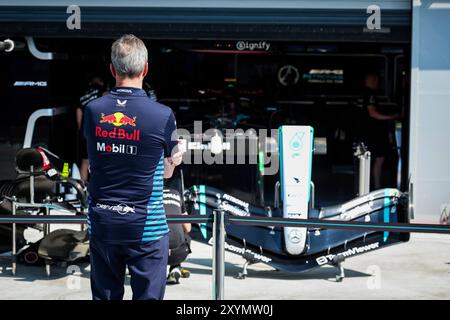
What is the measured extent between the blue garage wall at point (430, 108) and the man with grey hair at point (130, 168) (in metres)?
6.46

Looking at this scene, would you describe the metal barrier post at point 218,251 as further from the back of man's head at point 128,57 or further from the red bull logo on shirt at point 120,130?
the back of man's head at point 128,57

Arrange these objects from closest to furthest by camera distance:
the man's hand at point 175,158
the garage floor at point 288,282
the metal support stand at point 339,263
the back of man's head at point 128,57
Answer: the back of man's head at point 128,57
the man's hand at point 175,158
the garage floor at point 288,282
the metal support stand at point 339,263

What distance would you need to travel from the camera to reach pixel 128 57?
13.8 ft

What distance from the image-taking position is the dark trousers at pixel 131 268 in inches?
169

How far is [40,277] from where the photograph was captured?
7699mm

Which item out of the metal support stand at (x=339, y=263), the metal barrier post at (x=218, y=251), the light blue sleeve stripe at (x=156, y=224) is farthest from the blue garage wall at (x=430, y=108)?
the light blue sleeve stripe at (x=156, y=224)

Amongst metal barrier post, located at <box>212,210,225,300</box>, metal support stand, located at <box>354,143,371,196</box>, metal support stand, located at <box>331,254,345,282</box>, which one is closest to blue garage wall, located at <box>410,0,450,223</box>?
metal support stand, located at <box>354,143,371,196</box>

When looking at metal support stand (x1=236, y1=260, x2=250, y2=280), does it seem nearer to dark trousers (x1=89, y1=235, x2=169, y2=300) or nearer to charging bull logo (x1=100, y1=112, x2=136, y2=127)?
dark trousers (x1=89, y1=235, x2=169, y2=300)

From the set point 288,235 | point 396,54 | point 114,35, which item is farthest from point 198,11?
point 396,54

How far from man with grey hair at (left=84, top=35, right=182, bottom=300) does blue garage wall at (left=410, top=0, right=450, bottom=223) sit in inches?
254

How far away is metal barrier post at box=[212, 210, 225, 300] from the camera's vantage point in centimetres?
509

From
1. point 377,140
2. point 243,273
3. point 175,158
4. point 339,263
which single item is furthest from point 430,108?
point 175,158

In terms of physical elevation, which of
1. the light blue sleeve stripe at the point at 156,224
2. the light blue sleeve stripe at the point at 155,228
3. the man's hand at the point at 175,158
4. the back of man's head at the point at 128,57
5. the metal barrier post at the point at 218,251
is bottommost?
the metal barrier post at the point at 218,251
